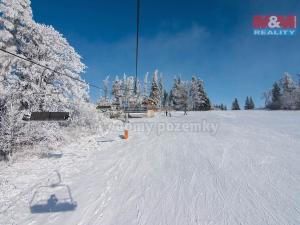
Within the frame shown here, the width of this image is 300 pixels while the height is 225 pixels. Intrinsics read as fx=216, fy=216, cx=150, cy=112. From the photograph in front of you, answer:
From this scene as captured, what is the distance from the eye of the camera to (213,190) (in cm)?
803

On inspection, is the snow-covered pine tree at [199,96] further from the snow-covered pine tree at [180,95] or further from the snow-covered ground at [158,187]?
the snow-covered ground at [158,187]

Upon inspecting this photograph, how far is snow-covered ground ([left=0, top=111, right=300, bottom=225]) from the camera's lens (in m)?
6.41

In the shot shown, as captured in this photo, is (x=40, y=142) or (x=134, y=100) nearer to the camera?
(x=40, y=142)

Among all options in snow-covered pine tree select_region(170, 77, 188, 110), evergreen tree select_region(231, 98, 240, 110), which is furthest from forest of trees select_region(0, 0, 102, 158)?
evergreen tree select_region(231, 98, 240, 110)

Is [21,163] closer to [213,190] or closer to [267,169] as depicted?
[213,190]

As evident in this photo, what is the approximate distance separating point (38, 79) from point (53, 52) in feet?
8.04

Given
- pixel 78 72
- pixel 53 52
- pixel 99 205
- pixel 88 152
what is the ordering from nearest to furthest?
pixel 99 205, pixel 88 152, pixel 53 52, pixel 78 72

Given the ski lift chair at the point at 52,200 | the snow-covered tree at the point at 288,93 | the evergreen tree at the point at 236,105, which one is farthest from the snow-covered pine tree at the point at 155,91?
the ski lift chair at the point at 52,200

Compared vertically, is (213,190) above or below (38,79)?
below

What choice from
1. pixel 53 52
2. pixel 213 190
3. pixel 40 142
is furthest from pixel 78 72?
pixel 213 190

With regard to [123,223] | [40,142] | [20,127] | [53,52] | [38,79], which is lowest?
[123,223]

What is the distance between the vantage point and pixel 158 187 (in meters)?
8.46

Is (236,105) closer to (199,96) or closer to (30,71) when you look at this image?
(199,96)

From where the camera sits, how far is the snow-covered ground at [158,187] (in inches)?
253
